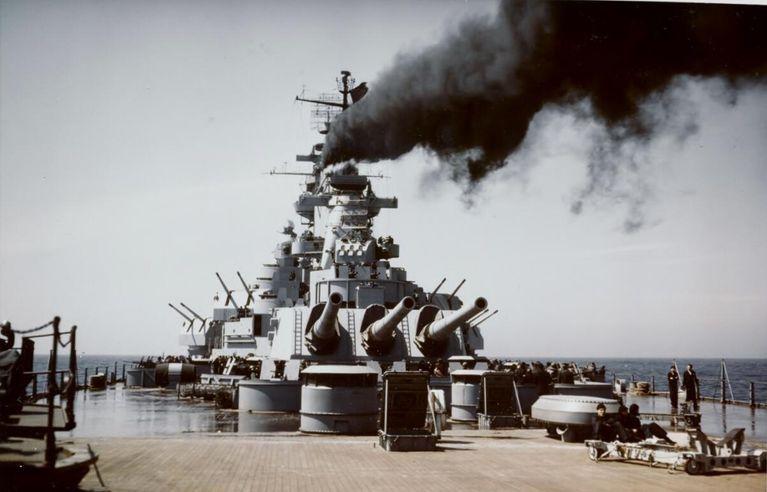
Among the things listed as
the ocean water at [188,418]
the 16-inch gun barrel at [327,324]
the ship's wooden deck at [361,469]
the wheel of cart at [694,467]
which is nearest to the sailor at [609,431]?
the ship's wooden deck at [361,469]

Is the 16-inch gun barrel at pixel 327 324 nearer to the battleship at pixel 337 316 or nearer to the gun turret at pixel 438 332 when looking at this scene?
the battleship at pixel 337 316

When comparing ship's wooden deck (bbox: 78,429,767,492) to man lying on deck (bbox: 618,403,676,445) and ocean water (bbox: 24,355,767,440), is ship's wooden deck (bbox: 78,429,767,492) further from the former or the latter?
ocean water (bbox: 24,355,767,440)

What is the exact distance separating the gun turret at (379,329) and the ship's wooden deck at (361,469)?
334 centimetres

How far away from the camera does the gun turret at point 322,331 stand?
500 inches

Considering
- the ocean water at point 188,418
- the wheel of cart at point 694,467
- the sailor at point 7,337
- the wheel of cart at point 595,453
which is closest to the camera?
the sailor at point 7,337

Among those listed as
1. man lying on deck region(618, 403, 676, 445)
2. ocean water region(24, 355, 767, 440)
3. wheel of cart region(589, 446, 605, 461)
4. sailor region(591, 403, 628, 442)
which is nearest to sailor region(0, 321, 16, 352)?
ocean water region(24, 355, 767, 440)

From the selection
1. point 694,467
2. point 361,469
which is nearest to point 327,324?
point 361,469

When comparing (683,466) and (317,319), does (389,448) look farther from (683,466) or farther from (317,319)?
(317,319)

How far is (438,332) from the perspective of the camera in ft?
44.2

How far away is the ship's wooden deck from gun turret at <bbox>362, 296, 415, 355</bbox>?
131 inches

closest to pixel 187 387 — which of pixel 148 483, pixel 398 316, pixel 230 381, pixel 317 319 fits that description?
pixel 230 381

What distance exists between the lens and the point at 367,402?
10.8 meters

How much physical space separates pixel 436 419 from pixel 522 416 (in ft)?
10.9

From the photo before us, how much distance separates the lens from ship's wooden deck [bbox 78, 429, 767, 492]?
6.16m
